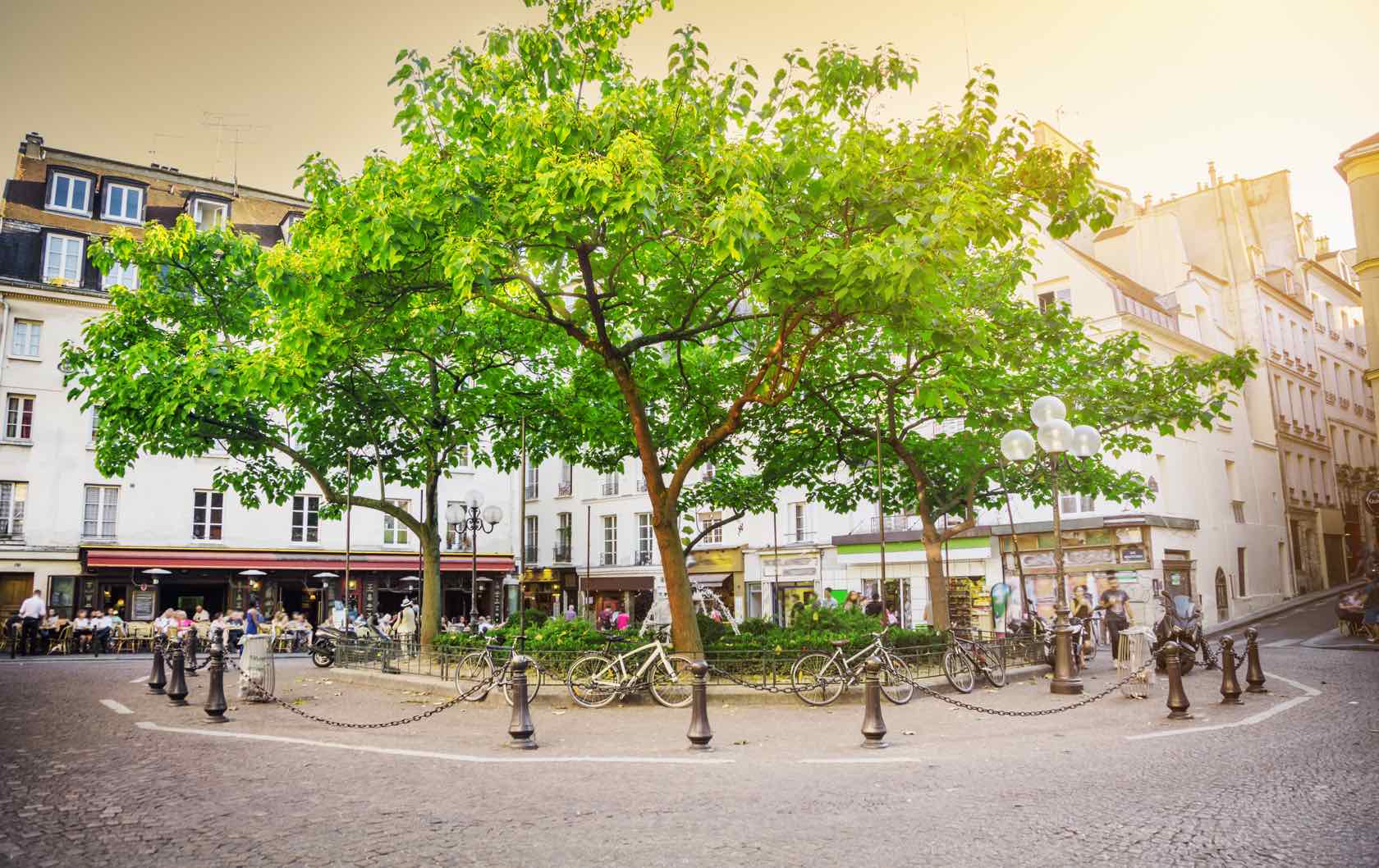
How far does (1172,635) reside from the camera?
15008mm

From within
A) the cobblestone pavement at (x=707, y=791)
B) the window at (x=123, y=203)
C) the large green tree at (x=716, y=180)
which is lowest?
the cobblestone pavement at (x=707, y=791)

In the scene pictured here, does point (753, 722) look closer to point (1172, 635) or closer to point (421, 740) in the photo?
point (421, 740)

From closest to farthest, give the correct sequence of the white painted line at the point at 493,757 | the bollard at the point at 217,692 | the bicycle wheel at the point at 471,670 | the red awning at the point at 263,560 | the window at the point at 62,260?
the white painted line at the point at 493,757 < the bollard at the point at 217,692 < the bicycle wheel at the point at 471,670 < the red awning at the point at 263,560 < the window at the point at 62,260

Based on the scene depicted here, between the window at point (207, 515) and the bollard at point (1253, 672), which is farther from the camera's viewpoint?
the window at point (207, 515)

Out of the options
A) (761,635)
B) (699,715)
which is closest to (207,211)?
(761,635)

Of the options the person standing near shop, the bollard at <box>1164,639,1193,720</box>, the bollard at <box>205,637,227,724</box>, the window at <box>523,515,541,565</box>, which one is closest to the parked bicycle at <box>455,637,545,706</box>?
the bollard at <box>205,637,227,724</box>

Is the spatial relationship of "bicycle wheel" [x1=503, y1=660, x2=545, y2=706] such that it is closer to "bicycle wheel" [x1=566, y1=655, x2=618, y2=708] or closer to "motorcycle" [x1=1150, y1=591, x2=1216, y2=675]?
"bicycle wheel" [x1=566, y1=655, x2=618, y2=708]

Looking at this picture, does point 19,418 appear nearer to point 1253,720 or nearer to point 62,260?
point 62,260

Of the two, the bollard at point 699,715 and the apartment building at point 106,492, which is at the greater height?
the apartment building at point 106,492

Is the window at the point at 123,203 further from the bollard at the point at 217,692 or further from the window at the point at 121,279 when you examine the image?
the bollard at the point at 217,692

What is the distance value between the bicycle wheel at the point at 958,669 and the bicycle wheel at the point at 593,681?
502 cm

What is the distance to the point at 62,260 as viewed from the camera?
3388 cm

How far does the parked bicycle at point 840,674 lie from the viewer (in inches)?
514

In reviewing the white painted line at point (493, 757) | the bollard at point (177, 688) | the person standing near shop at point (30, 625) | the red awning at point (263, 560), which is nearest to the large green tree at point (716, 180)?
the white painted line at point (493, 757)
